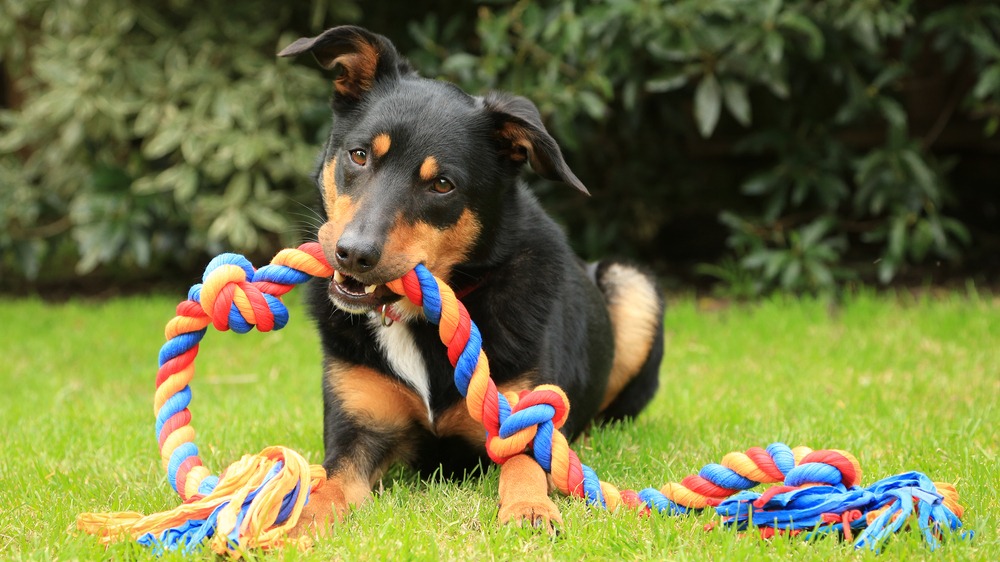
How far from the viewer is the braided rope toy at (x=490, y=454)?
9.09 feet

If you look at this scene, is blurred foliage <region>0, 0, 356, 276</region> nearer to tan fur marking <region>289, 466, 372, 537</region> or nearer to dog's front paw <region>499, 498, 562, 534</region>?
tan fur marking <region>289, 466, 372, 537</region>

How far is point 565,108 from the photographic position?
698cm

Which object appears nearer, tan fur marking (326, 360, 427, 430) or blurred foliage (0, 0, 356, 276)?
tan fur marking (326, 360, 427, 430)

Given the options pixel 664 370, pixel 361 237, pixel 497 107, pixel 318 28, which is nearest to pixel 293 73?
pixel 318 28

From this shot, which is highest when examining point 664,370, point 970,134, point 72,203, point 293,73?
point 970,134

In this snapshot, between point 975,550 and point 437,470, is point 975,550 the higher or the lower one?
the higher one

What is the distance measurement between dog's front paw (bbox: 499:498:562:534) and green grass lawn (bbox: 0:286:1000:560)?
5cm

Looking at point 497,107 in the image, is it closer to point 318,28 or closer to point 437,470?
point 437,470

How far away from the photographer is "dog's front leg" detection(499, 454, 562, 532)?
295 centimetres

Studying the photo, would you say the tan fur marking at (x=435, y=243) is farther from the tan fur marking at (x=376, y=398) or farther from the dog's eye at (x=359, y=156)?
the tan fur marking at (x=376, y=398)

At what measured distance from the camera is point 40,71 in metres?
7.64

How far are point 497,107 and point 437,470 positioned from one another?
1300 mm

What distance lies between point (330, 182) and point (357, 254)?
63 centimetres

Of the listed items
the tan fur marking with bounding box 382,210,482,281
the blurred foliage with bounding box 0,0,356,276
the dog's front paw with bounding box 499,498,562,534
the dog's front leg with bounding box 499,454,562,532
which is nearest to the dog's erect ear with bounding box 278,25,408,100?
the tan fur marking with bounding box 382,210,482,281
